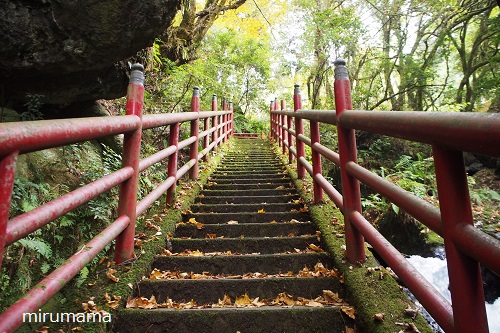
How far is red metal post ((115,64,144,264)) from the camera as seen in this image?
2281mm

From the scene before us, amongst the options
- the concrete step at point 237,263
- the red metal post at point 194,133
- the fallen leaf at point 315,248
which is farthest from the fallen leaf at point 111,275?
the red metal post at point 194,133

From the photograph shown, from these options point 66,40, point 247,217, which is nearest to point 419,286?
point 247,217

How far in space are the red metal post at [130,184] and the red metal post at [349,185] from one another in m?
1.56

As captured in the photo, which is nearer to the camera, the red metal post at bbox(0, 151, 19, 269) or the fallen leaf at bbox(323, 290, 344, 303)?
the red metal post at bbox(0, 151, 19, 269)

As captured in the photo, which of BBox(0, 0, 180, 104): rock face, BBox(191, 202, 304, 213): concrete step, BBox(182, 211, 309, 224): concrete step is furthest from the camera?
BBox(191, 202, 304, 213): concrete step

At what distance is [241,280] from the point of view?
2.27 meters

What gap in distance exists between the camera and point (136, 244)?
8.64ft

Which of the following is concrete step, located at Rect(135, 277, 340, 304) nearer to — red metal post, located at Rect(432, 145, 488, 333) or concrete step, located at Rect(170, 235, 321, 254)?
concrete step, located at Rect(170, 235, 321, 254)

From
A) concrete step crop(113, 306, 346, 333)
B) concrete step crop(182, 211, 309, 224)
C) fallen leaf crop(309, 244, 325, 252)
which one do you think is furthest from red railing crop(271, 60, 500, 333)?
concrete step crop(182, 211, 309, 224)

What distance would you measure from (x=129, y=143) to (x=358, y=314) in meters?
1.93

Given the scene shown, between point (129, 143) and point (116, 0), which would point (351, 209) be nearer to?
point (129, 143)

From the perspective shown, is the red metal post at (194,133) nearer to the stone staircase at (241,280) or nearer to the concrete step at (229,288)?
the stone staircase at (241,280)

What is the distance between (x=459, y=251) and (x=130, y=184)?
2.01 meters

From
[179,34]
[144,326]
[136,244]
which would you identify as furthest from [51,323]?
[179,34]
